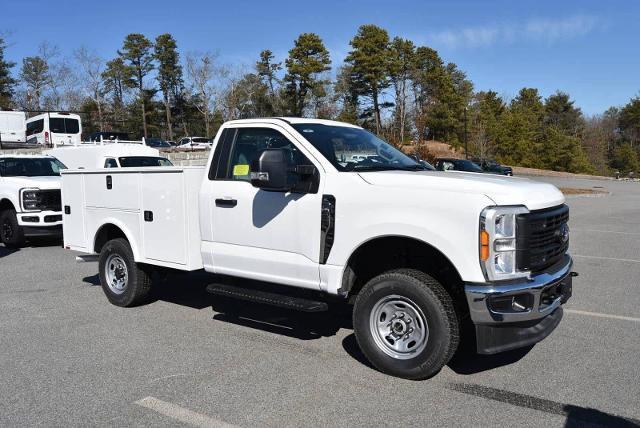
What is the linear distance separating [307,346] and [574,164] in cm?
8550

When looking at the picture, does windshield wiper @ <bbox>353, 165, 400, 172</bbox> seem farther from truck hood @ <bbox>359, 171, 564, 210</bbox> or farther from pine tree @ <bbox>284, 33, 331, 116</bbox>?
pine tree @ <bbox>284, 33, 331, 116</bbox>

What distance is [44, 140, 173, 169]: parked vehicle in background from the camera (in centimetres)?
1611

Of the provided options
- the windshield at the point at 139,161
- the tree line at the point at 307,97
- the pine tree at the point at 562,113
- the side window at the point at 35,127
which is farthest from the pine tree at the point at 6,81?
the pine tree at the point at 562,113

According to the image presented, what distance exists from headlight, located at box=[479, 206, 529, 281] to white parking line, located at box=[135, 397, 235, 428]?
215cm

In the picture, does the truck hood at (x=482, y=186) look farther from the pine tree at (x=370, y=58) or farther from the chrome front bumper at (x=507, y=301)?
the pine tree at (x=370, y=58)

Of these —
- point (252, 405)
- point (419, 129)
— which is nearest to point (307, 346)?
point (252, 405)

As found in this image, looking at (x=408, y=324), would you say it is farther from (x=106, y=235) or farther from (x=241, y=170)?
(x=106, y=235)

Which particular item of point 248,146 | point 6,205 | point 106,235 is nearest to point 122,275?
point 106,235

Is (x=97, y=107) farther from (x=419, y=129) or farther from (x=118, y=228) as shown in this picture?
(x=118, y=228)

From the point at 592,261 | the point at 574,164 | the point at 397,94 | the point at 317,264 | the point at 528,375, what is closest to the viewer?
the point at 528,375

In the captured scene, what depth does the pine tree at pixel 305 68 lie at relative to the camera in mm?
59562

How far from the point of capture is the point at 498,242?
4.13 m

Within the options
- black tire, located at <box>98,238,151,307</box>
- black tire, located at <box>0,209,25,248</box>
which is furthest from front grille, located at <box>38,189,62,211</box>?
black tire, located at <box>98,238,151,307</box>

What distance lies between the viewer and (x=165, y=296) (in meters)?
7.60
